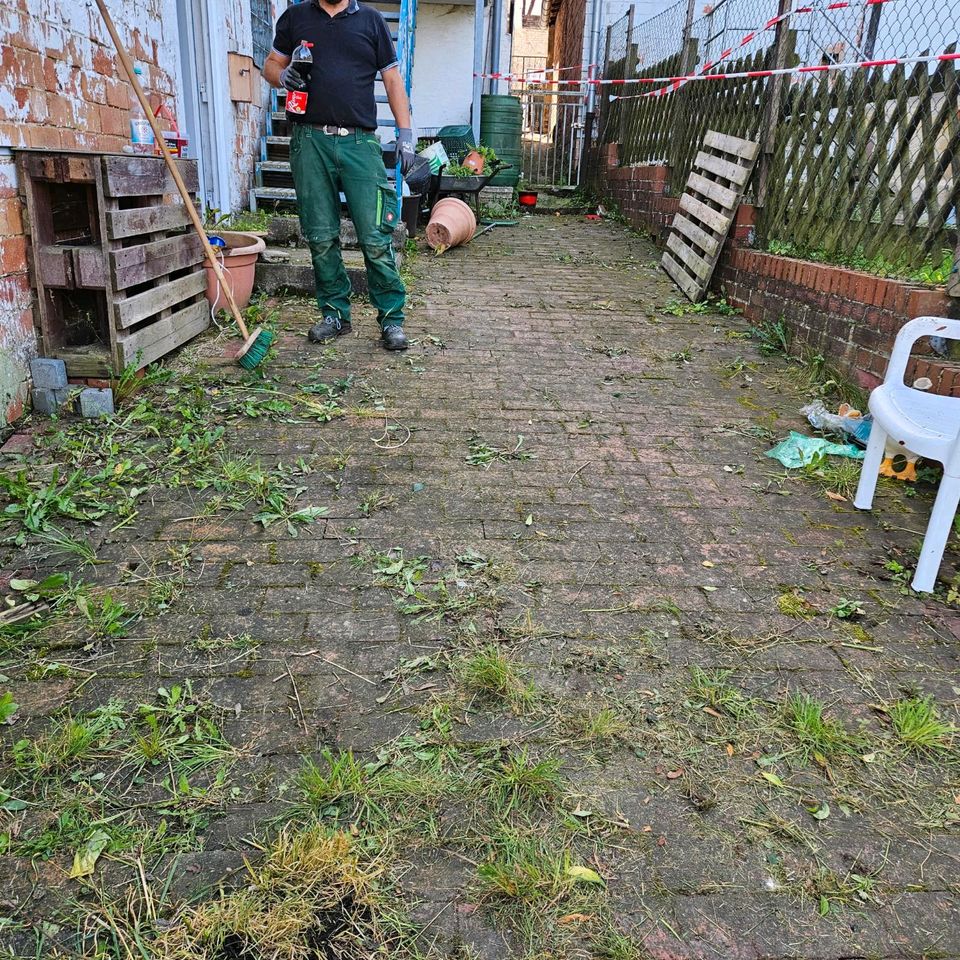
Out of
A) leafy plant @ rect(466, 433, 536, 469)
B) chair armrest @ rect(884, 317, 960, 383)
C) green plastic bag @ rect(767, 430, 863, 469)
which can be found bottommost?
leafy plant @ rect(466, 433, 536, 469)

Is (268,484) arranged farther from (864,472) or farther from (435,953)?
(864,472)

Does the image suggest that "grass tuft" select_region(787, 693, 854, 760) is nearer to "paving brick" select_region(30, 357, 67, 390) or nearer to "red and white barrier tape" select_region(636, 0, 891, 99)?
"paving brick" select_region(30, 357, 67, 390)

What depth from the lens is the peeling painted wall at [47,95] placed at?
3586mm

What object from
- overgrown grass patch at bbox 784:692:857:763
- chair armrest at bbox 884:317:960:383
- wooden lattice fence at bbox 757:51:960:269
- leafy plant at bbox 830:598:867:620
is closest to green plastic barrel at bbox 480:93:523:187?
wooden lattice fence at bbox 757:51:960:269

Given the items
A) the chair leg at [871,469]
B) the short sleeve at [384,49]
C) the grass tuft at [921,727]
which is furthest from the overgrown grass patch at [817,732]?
the short sleeve at [384,49]

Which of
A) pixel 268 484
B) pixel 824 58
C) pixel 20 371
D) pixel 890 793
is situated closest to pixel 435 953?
pixel 890 793

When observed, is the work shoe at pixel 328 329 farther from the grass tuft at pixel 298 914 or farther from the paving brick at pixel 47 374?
the grass tuft at pixel 298 914

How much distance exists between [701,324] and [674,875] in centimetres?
504

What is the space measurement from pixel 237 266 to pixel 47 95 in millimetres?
1732

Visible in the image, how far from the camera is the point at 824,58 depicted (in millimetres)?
7797

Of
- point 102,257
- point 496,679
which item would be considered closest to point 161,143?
point 102,257

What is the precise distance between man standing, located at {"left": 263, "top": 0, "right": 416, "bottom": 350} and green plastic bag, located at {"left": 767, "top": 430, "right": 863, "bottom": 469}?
247 cm

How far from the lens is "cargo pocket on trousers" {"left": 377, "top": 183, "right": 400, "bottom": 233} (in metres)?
5.13

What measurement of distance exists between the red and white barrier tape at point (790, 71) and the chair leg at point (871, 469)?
2.17 metres
